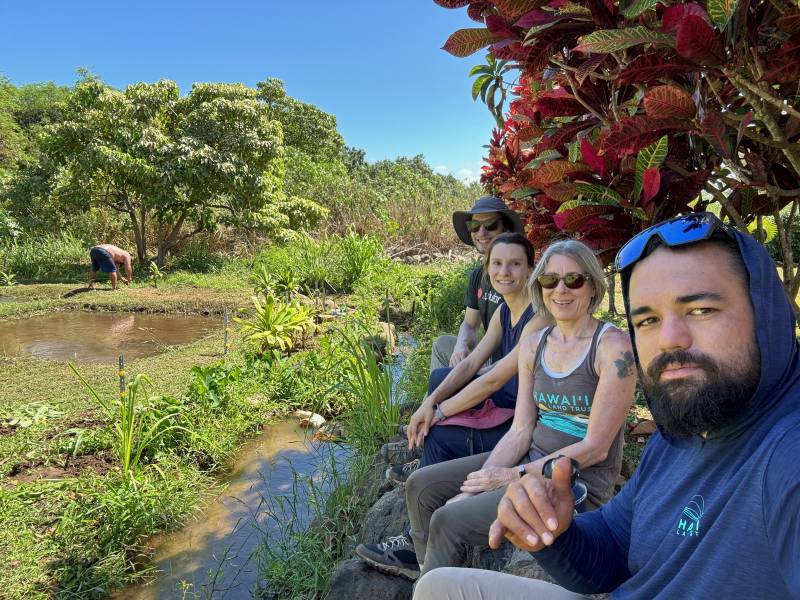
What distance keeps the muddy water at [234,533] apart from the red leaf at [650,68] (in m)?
2.13

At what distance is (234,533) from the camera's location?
2.77 metres

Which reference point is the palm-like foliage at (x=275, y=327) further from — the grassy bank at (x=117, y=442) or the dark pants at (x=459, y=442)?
the dark pants at (x=459, y=442)

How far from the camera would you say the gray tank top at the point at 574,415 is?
1.66m

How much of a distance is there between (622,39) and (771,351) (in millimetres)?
634

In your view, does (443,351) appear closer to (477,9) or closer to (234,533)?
(234,533)

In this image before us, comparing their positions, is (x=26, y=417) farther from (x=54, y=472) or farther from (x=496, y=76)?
(x=496, y=76)

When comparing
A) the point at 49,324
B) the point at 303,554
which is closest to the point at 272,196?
the point at 49,324

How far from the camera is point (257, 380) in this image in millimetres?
4684

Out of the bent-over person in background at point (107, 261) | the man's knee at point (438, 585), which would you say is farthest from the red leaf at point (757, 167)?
the bent-over person in background at point (107, 261)

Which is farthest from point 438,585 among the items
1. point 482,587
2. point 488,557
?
point 488,557

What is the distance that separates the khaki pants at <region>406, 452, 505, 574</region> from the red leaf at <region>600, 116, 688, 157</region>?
1023mm

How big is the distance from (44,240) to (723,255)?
14633 millimetres

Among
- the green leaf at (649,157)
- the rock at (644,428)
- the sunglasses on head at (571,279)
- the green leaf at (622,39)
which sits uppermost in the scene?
the green leaf at (622,39)

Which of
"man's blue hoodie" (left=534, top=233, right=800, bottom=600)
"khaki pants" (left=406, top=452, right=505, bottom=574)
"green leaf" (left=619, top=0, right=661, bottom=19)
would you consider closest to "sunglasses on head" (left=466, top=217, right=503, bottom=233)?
"khaki pants" (left=406, top=452, right=505, bottom=574)
